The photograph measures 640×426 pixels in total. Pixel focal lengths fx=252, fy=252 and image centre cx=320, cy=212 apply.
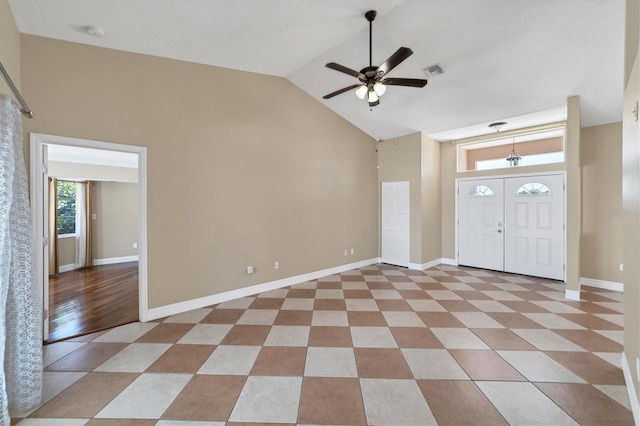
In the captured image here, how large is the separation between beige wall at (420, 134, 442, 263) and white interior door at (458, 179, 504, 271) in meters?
0.49

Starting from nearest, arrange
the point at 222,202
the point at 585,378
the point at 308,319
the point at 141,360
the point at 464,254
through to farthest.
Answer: the point at 585,378 → the point at 141,360 → the point at 308,319 → the point at 222,202 → the point at 464,254

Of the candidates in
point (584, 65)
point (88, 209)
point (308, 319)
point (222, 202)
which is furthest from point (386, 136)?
point (88, 209)

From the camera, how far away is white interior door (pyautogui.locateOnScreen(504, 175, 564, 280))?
16.1 feet

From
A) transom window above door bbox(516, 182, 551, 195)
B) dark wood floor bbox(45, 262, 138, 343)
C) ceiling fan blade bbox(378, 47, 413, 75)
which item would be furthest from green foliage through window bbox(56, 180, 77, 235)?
transom window above door bbox(516, 182, 551, 195)

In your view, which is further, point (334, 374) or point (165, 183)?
point (165, 183)

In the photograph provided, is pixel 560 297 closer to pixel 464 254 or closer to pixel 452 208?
pixel 464 254

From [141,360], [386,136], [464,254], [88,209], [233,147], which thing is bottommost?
[141,360]

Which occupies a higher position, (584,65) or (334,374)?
(584,65)

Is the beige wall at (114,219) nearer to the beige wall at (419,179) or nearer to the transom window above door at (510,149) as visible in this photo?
the beige wall at (419,179)

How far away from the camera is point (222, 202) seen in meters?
3.86

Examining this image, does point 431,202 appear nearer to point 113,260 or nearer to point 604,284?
point 604,284

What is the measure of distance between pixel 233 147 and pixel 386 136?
386 centimetres

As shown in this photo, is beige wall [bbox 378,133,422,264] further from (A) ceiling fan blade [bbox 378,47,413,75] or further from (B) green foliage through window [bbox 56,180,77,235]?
(B) green foliage through window [bbox 56,180,77,235]

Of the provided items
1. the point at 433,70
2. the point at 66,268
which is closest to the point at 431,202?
the point at 433,70
